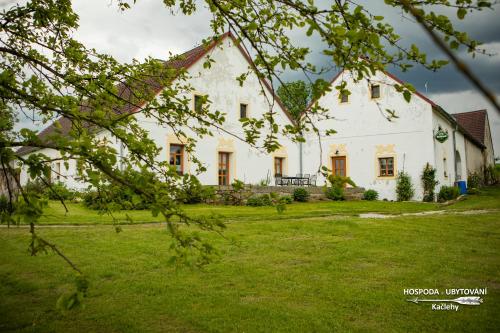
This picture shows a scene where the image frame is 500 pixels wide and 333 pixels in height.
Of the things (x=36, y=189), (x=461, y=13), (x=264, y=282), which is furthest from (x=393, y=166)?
(x=36, y=189)

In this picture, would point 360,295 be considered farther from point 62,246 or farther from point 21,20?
point 62,246

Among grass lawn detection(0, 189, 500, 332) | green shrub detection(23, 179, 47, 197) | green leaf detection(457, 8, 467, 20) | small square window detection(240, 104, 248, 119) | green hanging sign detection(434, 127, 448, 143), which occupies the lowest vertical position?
grass lawn detection(0, 189, 500, 332)

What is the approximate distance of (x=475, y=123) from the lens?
30938mm

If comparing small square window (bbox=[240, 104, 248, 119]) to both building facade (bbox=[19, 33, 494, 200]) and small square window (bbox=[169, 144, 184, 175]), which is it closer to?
building facade (bbox=[19, 33, 494, 200])

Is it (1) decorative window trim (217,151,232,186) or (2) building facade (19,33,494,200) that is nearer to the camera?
(2) building facade (19,33,494,200)

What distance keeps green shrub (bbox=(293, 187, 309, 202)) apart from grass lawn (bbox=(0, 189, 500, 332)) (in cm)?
988

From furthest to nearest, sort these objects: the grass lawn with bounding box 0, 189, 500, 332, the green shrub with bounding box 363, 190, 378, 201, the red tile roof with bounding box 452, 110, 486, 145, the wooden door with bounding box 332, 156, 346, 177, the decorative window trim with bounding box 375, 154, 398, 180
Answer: the red tile roof with bounding box 452, 110, 486, 145 → the wooden door with bounding box 332, 156, 346, 177 → the decorative window trim with bounding box 375, 154, 398, 180 → the green shrub with bounding box 363, 190, 378, 201 → the grass lawn with bounding box 0, 189, 500, 332

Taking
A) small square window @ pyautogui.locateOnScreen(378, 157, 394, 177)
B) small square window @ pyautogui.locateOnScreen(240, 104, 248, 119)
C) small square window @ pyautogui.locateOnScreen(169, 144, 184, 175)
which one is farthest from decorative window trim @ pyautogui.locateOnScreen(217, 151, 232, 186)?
small square window @ pyautogui.locateOnScreen(378, 157, 394, 177)

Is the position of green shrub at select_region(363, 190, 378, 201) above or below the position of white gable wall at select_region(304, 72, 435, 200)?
below

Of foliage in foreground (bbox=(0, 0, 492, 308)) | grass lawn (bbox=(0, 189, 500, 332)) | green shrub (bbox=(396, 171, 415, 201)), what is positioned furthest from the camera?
green shrub (bbox=(396, 171, 415, 201))

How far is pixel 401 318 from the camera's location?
11.8ft

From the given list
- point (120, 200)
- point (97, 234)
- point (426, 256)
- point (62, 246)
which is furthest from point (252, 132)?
point (97, 234)

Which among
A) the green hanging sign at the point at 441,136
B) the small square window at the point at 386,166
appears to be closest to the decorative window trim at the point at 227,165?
the small square window at the point at 386,166

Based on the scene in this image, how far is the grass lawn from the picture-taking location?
11.8 ft
